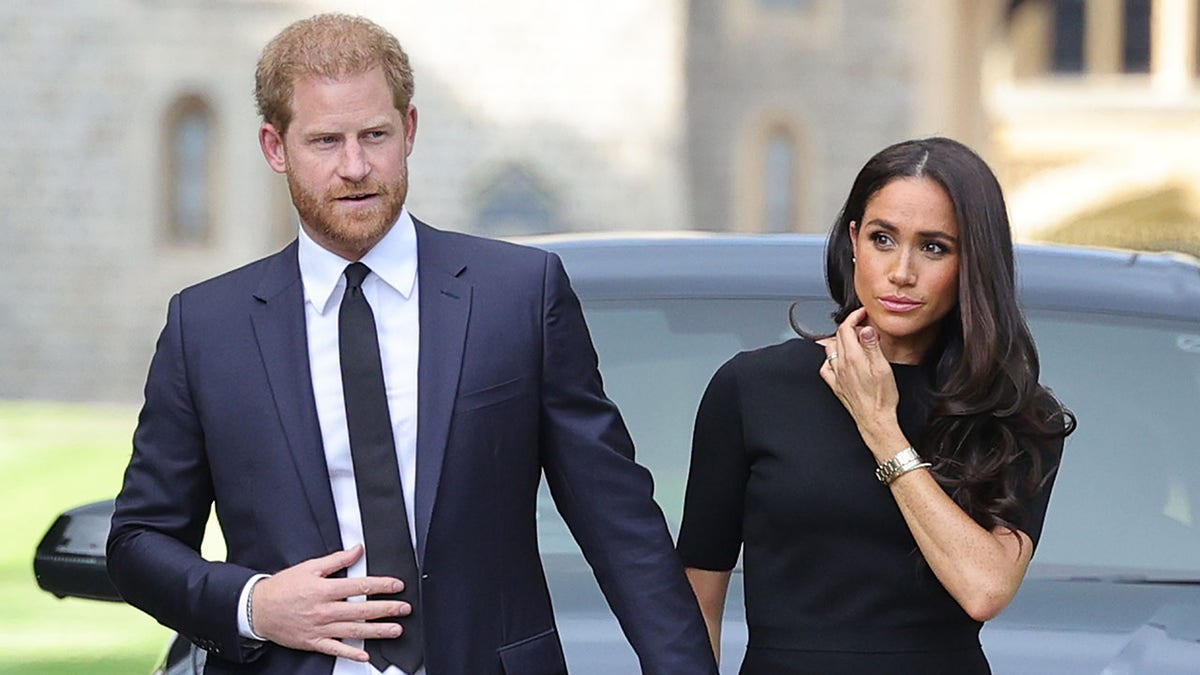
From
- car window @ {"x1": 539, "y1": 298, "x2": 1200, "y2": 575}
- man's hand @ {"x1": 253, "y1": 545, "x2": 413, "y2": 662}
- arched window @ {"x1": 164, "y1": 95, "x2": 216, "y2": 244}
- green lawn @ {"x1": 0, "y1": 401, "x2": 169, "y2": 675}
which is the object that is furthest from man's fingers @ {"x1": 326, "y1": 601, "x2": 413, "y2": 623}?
arched window @ {"x1": 164, "y1": 95, "x2": 216, "y2": 244}

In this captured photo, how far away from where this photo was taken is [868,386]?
2863 mm

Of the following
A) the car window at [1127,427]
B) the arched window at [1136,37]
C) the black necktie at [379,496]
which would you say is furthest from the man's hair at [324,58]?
the arched window at [1136,37]

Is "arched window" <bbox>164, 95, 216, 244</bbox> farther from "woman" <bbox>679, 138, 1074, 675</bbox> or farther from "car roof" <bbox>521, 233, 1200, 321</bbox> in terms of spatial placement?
"woman" <bbox>679, 138, 1074, 675</bbox>

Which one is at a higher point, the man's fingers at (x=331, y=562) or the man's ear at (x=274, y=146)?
the man's ear at (x=274, y=146)

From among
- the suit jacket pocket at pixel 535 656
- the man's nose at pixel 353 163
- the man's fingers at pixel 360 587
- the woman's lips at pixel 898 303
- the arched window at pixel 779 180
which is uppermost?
the man's nose at pixel 353 163

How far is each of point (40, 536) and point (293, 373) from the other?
764 centimetres

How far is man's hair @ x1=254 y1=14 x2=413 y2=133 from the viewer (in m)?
2.77

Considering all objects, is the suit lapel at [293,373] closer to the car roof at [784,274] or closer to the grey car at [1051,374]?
the grey car at [1051,374]

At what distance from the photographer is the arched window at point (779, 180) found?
32.5m

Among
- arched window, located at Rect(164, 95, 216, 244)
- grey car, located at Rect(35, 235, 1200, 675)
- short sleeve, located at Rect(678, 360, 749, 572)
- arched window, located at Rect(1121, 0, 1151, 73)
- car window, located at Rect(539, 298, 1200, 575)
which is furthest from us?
arched window, located at Rect(1121, 0, 1151, 73)

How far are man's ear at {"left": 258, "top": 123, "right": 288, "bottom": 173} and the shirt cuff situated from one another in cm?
51

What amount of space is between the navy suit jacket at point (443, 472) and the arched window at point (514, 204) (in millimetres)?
25908

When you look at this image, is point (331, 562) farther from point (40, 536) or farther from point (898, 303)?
point (40, 536)

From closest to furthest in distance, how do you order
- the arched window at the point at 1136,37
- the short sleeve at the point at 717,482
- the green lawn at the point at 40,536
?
the short sleeve at the point at 717,482
the green lawn at the point at 40,536
the arched window at the point at 1136,37
